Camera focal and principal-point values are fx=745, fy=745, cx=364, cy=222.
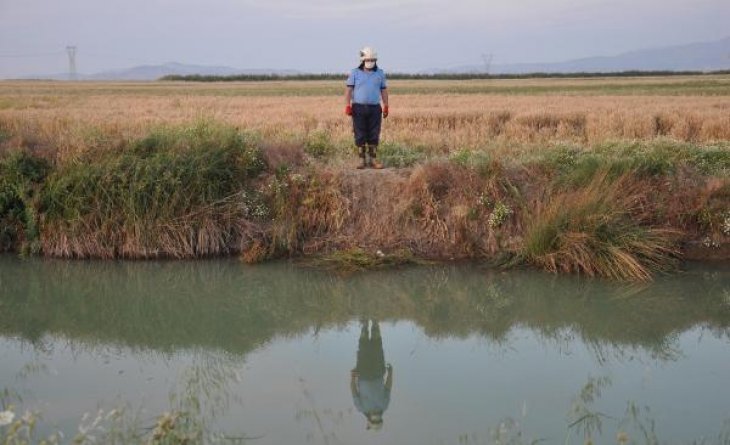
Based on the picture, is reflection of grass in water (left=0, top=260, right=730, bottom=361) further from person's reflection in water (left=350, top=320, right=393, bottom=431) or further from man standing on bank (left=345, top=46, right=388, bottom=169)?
man standing on bank (left=345, top=46, right=388, bottom=169)

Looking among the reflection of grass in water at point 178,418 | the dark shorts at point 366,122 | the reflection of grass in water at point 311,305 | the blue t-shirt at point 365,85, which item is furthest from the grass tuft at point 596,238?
the reflection of grass in water at point 178,418

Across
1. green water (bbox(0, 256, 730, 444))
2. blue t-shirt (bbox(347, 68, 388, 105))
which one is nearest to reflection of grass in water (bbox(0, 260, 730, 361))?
green water (bbox(0, 256, 730, 444))

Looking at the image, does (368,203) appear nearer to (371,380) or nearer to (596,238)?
(596,238)

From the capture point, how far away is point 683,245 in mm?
9391

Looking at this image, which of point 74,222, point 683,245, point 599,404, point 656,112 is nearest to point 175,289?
point 74,222

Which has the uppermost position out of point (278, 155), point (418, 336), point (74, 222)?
point (278, 155)

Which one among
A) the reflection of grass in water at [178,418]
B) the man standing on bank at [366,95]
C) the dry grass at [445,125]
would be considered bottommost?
the reflection of grass in water at [178,418]

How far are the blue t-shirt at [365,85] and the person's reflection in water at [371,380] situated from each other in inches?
142

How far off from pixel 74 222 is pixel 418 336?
5032 millimetres

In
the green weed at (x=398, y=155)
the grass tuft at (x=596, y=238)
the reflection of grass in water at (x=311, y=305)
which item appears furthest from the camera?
the green weed at (x=398, y=155)

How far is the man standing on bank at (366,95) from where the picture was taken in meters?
9.69

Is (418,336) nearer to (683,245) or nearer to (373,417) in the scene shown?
(373,417)

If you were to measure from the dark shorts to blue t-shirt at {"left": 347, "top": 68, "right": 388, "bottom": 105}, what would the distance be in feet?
0.30

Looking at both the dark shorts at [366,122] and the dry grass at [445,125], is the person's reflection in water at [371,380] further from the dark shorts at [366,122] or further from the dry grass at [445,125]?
the dry grass at [445,125]
